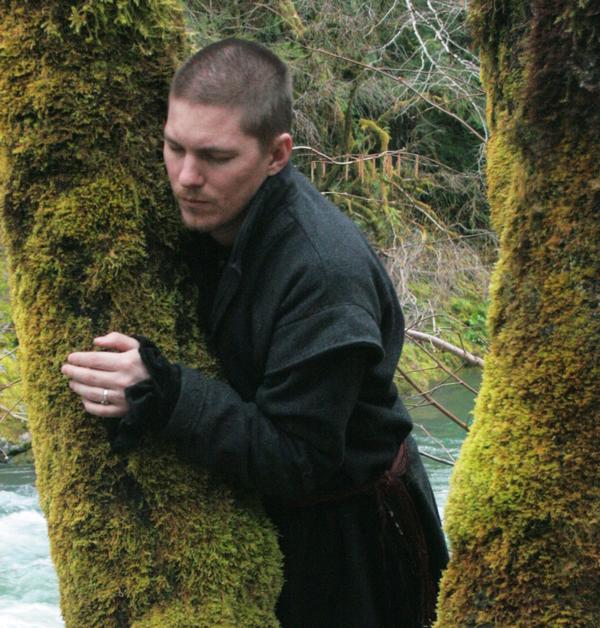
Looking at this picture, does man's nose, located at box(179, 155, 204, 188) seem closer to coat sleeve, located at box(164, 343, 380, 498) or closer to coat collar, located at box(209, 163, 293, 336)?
coat collar, located at box(209, 163, 293, 336)

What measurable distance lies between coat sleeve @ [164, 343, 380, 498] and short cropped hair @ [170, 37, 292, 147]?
54 cm

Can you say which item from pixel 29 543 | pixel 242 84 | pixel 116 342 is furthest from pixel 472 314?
pixel 116 342

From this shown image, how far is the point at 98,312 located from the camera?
1930mm

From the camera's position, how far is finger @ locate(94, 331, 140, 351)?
6.05 feet

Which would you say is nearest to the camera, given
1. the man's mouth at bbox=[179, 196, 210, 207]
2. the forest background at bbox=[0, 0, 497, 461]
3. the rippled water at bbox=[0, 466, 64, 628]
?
the man's mouth at bbox=[179, 196, 210, 207]

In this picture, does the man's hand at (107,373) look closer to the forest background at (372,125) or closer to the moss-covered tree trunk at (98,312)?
the moss-covered tree trunk at (98,312)

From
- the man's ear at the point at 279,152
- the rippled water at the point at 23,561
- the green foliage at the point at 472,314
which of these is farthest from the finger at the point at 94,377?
the green foliage at the point at 472,314

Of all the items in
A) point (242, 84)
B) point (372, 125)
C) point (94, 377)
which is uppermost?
point (242, 84)

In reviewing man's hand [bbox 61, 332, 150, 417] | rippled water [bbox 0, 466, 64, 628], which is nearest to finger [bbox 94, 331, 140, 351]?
man's hand [bbox 61, 332, 150, 417]

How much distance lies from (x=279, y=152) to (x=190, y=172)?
244 mm

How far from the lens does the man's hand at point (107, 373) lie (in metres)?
1.82

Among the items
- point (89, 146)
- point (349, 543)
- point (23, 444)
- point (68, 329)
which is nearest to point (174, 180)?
point (89, 146)

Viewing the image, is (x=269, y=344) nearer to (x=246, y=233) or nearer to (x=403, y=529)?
(x=246, y=233)

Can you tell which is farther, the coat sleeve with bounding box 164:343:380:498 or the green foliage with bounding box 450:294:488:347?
the green foliage with bounding box 450:294:488:347
